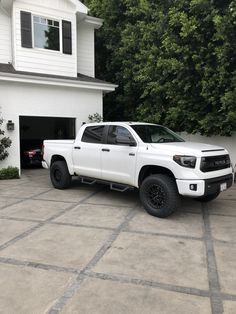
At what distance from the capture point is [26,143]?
14945 mm

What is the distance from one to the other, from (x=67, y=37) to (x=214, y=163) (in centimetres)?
971

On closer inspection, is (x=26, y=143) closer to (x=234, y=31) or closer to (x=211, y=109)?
(x=211, y=109)

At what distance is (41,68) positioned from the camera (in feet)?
41.4

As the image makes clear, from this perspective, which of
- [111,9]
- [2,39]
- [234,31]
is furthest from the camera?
[111,9]

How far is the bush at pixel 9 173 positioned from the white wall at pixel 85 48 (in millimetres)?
6202

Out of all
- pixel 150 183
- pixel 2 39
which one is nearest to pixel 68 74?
pixel 2 39

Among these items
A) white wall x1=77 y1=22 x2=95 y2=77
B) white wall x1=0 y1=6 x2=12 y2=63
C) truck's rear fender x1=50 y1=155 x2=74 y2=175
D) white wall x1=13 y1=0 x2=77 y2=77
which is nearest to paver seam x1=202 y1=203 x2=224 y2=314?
truck's rear fender x1=50 y1=155 x2=74 y2=175

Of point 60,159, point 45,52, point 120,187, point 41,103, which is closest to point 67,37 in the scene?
point 45,52

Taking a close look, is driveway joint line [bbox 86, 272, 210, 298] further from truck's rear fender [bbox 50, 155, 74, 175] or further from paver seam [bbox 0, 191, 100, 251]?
truck's rear fender [bbox 50, 155, 74, 175]

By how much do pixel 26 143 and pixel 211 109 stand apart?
8.89 metres

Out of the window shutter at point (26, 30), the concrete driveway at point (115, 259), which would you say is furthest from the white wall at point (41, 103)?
the concrete driveway at point (115, 259)

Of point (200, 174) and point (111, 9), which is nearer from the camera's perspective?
point (200, 174)

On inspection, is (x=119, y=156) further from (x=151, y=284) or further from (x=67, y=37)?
(x=67, y=37)

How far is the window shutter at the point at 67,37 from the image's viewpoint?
13109 mm
